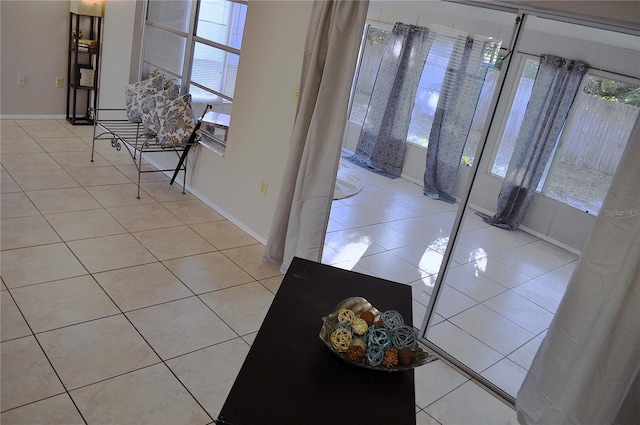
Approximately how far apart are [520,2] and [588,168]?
37.1 inches

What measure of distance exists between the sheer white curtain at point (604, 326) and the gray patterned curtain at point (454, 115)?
0.99 metres

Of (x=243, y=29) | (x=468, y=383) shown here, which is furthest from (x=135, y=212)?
(x=468, y=383)

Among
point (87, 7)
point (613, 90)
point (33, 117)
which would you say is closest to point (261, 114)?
point (613, 90)

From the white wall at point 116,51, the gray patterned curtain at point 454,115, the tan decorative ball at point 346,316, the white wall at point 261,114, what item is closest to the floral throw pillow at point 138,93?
the white wall at point 116,51

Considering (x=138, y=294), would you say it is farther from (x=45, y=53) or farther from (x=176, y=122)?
(x=45, y=53)

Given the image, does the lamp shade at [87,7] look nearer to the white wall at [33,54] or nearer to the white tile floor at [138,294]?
the white wall at [33,54]

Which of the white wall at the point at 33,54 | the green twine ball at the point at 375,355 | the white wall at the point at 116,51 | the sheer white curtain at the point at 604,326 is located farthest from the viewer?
the white wall at the point at 33,54

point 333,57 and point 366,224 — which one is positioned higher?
point 333,57

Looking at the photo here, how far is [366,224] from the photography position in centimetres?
458

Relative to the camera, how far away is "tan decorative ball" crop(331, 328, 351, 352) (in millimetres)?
1573

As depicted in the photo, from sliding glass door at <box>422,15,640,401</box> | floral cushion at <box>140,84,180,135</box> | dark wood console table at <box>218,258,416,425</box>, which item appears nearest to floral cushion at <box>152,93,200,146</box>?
floral cushion at <box>140,84,180,135</box>

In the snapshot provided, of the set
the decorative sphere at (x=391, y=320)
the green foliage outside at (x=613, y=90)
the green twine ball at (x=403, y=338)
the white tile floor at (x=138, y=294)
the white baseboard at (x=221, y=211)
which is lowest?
the white tile floor at (x=138, y=294)

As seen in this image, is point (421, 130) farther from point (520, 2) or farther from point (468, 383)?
point (468, 383)

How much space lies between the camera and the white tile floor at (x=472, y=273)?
10.2 feet
